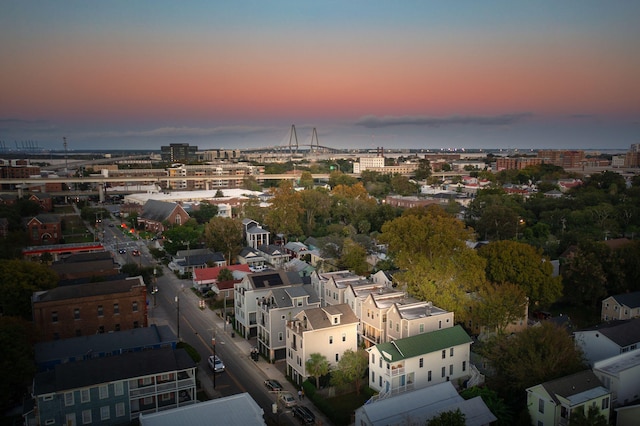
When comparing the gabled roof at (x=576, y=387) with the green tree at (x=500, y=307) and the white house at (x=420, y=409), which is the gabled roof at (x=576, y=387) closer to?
the white house at (x=420, y=409)

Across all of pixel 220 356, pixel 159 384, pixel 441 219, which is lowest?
pixel 220 356

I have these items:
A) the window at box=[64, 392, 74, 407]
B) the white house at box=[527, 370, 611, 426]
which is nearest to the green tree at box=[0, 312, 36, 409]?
the window at box=[64, 392, 74, 407]

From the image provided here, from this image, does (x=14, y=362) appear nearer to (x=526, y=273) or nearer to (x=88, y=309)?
(x=88, y=309)

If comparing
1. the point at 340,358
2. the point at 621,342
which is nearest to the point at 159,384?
the point at 340,358

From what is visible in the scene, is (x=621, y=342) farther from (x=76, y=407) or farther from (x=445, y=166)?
(x=445, y=166)

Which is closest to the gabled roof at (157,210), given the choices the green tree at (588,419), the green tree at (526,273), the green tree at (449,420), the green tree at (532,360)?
the green tree at (526,273)

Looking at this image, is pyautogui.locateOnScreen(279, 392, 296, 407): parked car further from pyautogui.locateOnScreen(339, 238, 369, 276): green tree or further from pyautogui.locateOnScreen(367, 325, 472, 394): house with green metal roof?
pyautogui.locateOnScreen(339, 238, 369, 276): green tree
